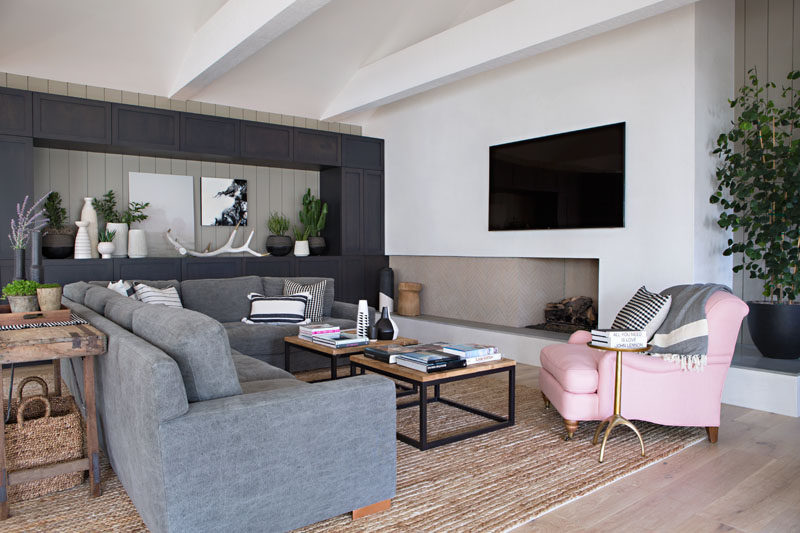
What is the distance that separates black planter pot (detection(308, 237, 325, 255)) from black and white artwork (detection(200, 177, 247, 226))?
2.72ft

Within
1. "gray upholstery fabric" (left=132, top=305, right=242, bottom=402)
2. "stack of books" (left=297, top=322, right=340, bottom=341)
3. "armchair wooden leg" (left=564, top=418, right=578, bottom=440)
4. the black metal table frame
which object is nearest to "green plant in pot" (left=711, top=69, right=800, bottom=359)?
"armchair wooden leg" (left=564, top=418, right=578, bottom=440)

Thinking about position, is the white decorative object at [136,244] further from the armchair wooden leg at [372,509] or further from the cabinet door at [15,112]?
the armchair wooden leg at [372,509]

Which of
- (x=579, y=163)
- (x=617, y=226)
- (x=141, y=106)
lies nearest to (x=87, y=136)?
(x=141, y=106)

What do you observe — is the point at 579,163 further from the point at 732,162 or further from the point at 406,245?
A: the point at 406,245

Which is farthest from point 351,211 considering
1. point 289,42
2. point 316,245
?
point 289,42

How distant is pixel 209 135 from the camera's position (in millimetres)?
6184

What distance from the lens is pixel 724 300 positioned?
3.13 m

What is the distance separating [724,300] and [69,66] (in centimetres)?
588

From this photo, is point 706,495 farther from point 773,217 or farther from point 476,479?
point 773,217

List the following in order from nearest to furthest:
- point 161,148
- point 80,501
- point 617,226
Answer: point 80,501
point 617,226
point 161,148

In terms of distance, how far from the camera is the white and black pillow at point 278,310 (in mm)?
4941

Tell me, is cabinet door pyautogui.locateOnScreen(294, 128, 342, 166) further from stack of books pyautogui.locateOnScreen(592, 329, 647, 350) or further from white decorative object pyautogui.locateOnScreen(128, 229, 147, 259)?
stack of books pyautogui.locateOnScreen(592, 329, 647, 350)

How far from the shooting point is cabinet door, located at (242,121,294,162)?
6426 millimetres

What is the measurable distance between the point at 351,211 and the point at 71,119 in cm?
316
